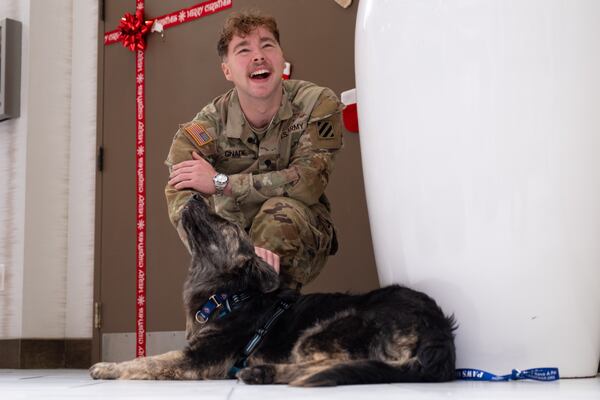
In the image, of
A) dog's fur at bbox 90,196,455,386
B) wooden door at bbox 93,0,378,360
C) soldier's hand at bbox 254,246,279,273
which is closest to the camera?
dog's fur at bbox 90,196,455,386

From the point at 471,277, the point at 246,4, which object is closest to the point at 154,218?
the point at 246,4

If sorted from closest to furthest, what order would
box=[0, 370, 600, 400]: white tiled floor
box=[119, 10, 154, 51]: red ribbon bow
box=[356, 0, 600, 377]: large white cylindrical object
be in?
box=[0, 370, 600, 400]: white tiled floor → box=[356, 0, 600, 377]: large white cylindrical object → box=[119, 10, 154, 51]: red ribbon bow

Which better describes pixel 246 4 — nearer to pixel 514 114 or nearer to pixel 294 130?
pixel 294 130

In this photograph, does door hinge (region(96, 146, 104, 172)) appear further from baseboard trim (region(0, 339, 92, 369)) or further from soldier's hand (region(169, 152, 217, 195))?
soldier's hand (region(169, 152, 217, 195))

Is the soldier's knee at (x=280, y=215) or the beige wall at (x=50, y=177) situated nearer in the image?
the soldier's knee at (x=280, y=215)

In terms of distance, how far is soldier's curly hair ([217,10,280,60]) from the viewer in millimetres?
2127

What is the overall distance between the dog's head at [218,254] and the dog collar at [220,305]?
37 mm

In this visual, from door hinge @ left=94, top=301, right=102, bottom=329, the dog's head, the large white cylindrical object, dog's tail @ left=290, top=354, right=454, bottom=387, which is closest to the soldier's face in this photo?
the dog's head

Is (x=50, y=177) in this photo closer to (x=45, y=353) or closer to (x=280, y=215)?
(x=45, y=353)

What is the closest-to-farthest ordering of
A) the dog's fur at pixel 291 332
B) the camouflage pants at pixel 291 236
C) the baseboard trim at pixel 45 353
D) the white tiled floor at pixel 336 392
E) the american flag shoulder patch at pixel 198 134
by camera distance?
the white tiled floor at pixel 336 392
the dog's fur at pixel 291 332
the camouflage pants at pixel 291 236
the american flag shoulder patch at pixel 198 134
the baseboard trim at pixel 45 353

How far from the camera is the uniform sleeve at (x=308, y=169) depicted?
79.9 inches

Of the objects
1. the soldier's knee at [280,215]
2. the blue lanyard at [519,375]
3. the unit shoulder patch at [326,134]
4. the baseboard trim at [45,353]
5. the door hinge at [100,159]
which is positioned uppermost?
the door hinge at [100,159]

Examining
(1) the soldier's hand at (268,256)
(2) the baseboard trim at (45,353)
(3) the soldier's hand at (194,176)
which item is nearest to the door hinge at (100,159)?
(2) the baseboard trim at (45,353)

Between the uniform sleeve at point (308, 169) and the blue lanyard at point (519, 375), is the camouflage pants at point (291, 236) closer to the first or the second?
the uniform sleeve at point (308, 169)
